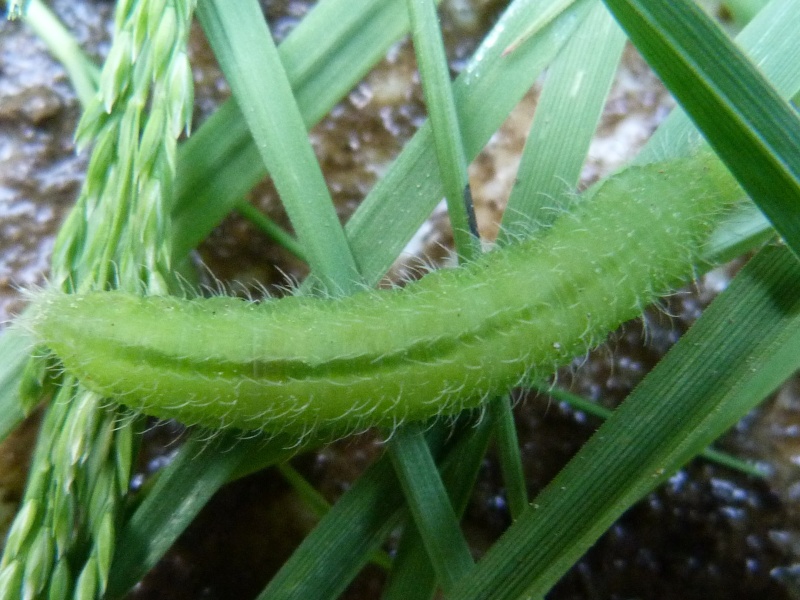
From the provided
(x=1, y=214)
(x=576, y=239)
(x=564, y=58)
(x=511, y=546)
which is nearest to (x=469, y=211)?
(x=576, y=239)

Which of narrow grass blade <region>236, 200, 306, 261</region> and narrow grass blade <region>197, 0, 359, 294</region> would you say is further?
narrow grass blade <region>236, 200, 306, 261</region>

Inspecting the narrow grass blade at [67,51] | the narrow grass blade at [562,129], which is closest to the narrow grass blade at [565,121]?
the narrow grass blade at [562,129]

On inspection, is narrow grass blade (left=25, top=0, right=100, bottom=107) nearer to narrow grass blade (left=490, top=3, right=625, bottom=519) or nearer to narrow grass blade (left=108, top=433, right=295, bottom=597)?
narrow grass blade (left=108, top=433, right=295, bottom=597)

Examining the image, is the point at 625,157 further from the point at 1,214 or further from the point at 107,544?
the point at 1,214

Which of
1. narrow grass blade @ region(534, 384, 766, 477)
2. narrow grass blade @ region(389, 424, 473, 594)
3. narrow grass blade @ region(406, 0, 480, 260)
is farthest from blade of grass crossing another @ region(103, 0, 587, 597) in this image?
narrow grass blade @ region(534, 384, 766, 477)

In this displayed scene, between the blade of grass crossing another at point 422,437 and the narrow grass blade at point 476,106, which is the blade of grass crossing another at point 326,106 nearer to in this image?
the narrow grass blade at point 476,106

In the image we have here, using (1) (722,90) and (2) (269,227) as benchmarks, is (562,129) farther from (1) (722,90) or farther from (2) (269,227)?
(2) (269,227)
